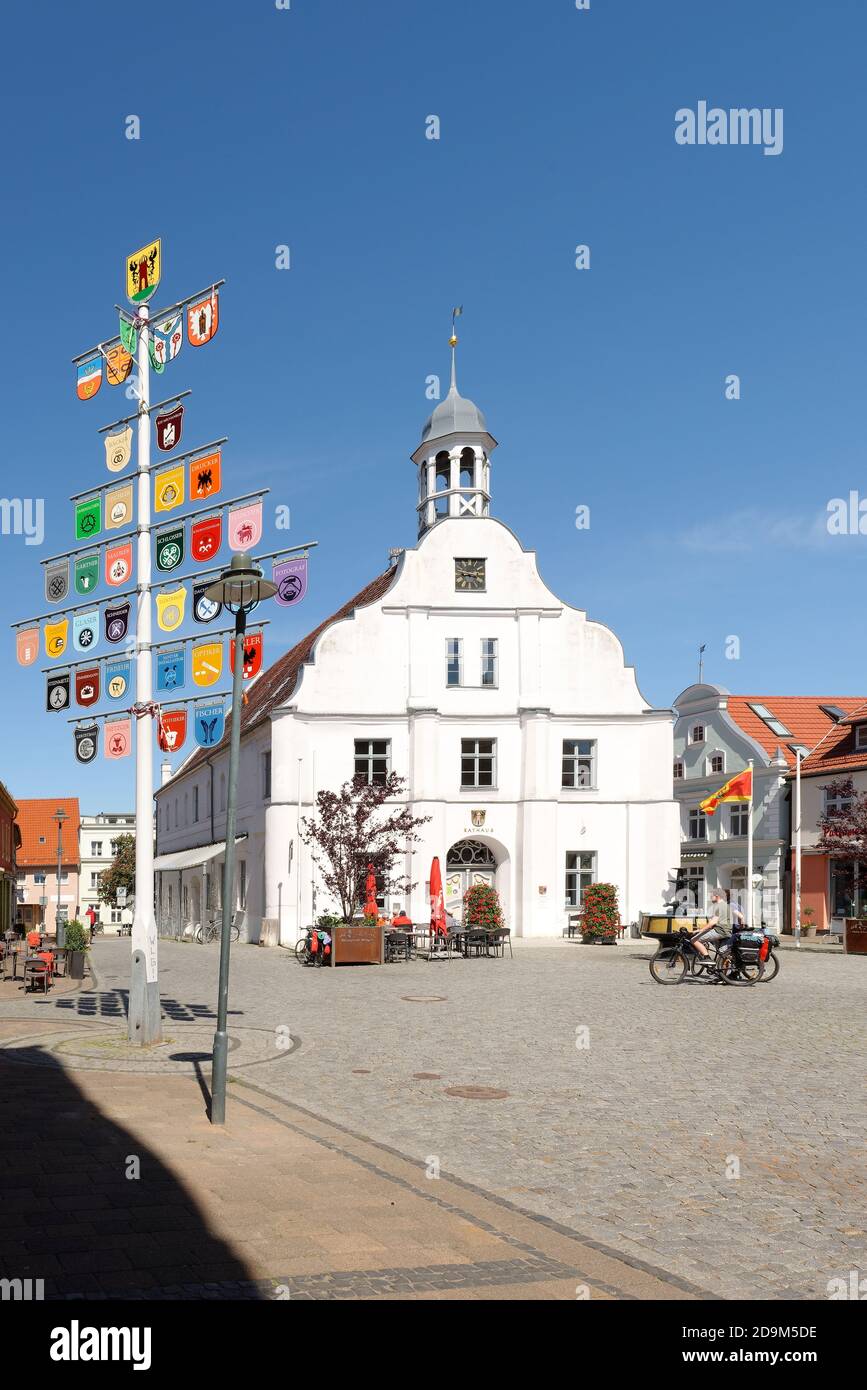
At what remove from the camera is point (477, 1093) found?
10.7 meters

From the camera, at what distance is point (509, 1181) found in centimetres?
764

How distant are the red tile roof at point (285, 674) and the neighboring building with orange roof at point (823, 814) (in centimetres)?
1873

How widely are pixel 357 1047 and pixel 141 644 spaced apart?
18.3 feet

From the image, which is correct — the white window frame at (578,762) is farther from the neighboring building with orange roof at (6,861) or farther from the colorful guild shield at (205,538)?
the colorful guild shield at (205,538)

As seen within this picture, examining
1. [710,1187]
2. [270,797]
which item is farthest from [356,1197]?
[270,797]

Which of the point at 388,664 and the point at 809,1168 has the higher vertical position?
the point at 388,664

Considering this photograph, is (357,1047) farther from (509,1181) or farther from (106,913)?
(106,913)

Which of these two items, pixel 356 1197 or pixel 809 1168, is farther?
pixel 809 1168

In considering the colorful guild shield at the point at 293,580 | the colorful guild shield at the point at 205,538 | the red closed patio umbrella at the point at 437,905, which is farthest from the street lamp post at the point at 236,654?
the red closed patio umbrella at the point at 437,905

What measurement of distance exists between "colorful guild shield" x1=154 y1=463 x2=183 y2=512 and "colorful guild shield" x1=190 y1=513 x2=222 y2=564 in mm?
442

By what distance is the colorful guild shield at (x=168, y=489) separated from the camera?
46.2 ft

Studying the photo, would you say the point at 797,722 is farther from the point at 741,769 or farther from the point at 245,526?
the point at 245,526

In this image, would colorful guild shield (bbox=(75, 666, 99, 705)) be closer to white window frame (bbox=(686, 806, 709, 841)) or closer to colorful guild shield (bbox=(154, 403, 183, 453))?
colorful guild shield (bbox=(154, 403, 183, 453))

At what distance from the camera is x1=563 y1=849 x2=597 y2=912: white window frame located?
38.9 meters
